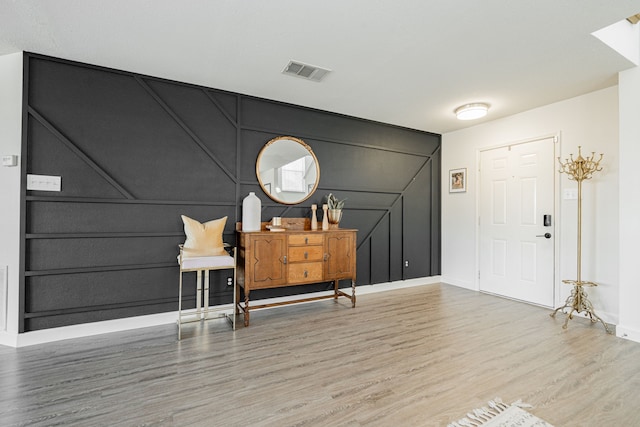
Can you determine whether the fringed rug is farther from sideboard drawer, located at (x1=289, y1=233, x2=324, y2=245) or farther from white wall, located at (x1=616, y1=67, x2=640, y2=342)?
sideboard drawer, located at (x1=289, y1=233, x2=324, y2=245)

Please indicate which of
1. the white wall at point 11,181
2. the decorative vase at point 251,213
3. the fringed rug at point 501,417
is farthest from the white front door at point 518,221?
the white wall at point 11,181

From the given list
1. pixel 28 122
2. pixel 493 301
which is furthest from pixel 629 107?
pixel 28 122

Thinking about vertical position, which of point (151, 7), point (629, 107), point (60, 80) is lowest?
point (629, 107)

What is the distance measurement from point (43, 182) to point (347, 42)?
292 cm

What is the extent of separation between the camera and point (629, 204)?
2.88m

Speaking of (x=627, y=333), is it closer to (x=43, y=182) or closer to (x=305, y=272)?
(x=305, y=272)

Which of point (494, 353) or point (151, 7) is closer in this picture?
point (151, 7)

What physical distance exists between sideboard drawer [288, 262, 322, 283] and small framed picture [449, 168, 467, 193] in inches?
111

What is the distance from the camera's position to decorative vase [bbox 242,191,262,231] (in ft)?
11.2

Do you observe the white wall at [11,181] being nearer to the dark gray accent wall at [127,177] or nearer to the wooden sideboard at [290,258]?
the dark gray accent wall at [127,177]

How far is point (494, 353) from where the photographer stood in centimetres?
257

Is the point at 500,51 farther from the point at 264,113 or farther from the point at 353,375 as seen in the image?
the point at 353,375

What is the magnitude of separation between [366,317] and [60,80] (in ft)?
12.5

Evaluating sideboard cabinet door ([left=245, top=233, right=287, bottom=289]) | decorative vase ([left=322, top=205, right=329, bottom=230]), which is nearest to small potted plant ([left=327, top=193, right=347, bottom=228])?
decorative vase ([left=322, top=205, right=329, bottom=230])
